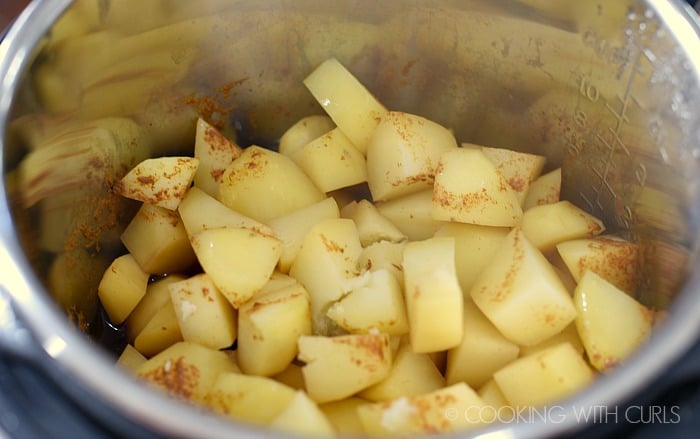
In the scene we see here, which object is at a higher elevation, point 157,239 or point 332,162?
point 332,162

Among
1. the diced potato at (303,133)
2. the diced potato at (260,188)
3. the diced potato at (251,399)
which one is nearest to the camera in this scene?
the diced potato at (251,399)

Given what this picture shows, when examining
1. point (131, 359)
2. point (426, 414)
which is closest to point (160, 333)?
point (131, 359)

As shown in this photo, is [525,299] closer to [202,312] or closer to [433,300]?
[433,300]

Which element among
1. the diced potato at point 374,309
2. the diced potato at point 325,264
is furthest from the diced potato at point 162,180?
the diced potato at point 374,309

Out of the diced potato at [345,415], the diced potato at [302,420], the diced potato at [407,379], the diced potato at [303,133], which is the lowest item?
the diced potato at [345,415]

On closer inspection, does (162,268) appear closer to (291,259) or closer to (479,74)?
(291,259)

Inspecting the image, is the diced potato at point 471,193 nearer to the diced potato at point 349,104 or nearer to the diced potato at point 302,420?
the diced potato at point 349,104

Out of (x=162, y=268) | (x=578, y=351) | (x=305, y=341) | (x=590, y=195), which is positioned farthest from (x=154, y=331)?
(x=590, y=195)

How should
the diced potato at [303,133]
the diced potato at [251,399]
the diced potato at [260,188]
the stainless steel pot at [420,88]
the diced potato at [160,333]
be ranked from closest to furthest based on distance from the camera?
1. the stainless steel pot at [420,88]
2. the diced potato at [251,399]
3. the diced potato at [160,333]
4. the diced potato at [260,188]
5. the diced potato at [303,133]
